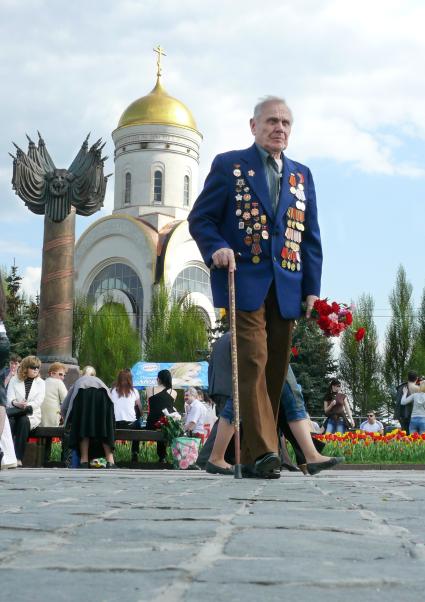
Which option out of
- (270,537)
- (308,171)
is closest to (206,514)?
(270,537)

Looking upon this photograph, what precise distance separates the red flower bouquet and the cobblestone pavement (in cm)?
253

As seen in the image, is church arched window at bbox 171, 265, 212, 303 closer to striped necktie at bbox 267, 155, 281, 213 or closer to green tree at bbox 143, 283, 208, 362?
green tree at bbox 143, 283, 208, 362

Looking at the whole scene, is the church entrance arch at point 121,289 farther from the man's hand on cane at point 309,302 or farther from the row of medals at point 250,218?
the row of medals at point 250,218

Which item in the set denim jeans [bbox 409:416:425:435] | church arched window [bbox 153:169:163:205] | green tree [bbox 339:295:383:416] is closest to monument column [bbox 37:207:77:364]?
denim jeans [bbox 409:416:425:435]

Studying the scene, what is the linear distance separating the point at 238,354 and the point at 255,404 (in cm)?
29

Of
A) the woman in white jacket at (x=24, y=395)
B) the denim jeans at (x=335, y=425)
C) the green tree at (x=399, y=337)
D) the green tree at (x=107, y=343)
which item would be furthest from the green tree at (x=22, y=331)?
the woman in white jacket at (x=24, y=395)

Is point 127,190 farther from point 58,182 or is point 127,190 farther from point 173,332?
point 58,182

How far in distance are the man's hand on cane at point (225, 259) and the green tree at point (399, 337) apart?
4875 cm

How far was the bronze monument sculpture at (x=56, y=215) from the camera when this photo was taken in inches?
1051

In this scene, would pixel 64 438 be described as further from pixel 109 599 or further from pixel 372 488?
pixel 109 599

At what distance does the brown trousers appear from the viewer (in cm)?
550

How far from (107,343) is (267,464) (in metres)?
46.4

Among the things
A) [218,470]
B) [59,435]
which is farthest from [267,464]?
[59,435]

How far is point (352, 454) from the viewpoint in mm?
14188
